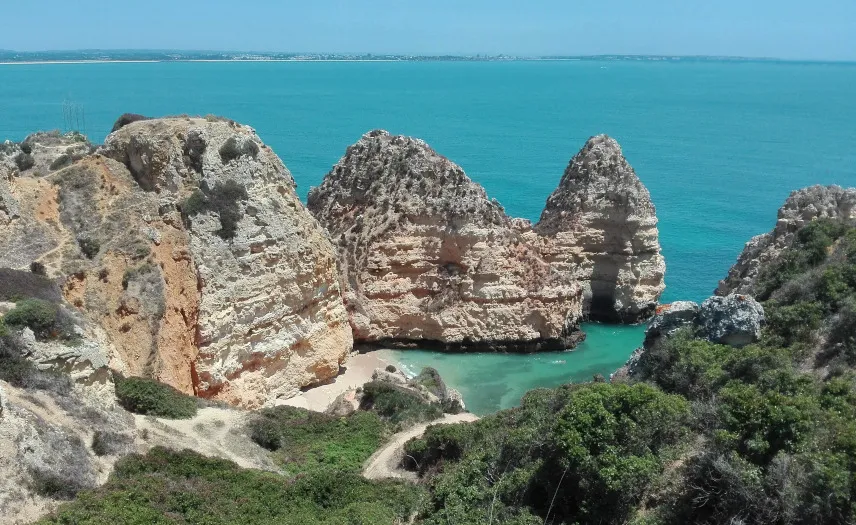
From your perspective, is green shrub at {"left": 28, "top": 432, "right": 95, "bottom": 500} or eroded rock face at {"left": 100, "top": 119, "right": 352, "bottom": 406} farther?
eroded rock face at {"left": 100, "top": 119, "right": 352, "bottom": 406}

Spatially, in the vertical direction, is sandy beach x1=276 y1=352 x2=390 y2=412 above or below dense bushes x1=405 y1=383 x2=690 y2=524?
below

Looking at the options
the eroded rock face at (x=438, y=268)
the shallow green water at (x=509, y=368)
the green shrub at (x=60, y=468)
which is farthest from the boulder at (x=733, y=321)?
the eroded rock face at (x=438, y=268)

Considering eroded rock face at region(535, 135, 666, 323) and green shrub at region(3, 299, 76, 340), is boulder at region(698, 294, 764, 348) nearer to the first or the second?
green shrub at region(3, 299, 76, 340)

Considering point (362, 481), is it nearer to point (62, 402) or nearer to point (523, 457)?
point (523, 457)

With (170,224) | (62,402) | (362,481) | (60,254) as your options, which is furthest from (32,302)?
(362,481)

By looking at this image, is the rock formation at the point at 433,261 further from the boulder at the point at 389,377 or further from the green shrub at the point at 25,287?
the green shrub at the point at 25,287

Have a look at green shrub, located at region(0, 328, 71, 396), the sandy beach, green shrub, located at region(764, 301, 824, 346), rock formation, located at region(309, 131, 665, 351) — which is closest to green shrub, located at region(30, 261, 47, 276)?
green shrub, located at region(0, 328, 71, 396)

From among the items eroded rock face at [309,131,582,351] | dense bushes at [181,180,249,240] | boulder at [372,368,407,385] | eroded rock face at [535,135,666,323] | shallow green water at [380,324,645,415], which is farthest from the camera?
eroded rock face at [535,135,666,323]

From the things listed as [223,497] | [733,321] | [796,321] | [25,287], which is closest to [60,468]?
[223,497]
